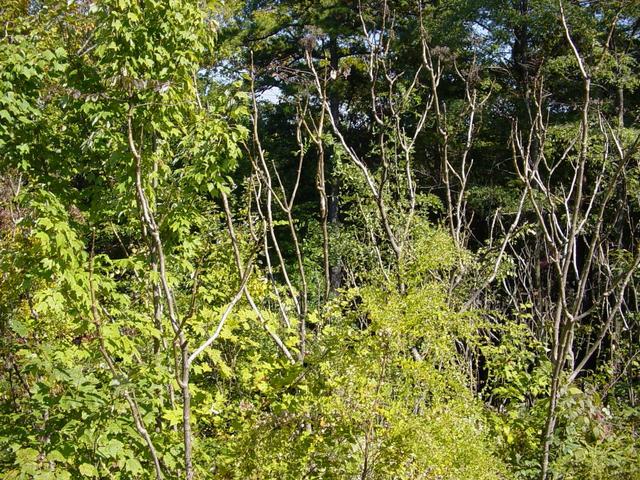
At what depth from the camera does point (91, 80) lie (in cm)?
320

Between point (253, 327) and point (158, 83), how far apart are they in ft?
8.78

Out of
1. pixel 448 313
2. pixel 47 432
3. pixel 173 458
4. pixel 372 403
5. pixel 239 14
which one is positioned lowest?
pixel 173 458

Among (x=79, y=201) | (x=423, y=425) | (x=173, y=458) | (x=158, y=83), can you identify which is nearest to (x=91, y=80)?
(x=158, y=83)

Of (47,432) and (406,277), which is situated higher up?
(406,277)

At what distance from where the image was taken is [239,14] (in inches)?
601

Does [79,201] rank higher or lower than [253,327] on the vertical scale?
higher

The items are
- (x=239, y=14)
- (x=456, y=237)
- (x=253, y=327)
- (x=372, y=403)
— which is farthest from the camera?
(x=239, y=14)

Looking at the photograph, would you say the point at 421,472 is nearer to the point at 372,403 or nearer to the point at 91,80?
the point at 372,403

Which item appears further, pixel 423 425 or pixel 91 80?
pixel 91 80

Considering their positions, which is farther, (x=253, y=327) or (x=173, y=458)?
(x=253, y=327)

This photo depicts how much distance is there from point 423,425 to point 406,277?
110cm

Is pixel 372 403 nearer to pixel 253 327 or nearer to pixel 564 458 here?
pixel 564 458

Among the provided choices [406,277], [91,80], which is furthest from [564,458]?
[91,80]

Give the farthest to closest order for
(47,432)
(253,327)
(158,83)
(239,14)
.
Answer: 1. (239,14)
2. (253,327)
3. (158,83)
4. (47,432)
